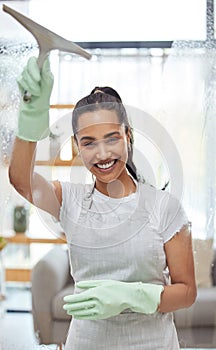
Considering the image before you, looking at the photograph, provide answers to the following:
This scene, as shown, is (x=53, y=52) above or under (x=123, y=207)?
above

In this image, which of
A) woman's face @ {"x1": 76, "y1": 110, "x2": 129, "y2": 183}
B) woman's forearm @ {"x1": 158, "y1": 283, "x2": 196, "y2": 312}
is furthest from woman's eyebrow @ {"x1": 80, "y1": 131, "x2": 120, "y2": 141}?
woman's forearm @ {"x1": 158, "y1": 283, "x2": 196, "y2": 312}

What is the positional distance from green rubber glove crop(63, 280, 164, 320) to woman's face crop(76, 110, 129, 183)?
180 mm

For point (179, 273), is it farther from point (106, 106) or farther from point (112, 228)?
point (106, 106)

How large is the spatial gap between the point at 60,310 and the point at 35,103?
386mm

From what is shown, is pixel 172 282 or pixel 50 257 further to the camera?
pixel 50 257

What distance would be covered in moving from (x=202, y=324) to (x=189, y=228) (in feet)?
0.68

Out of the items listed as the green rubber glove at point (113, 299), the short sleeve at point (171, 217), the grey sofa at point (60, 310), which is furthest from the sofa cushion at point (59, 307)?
the short sleeve at point (171, 217)

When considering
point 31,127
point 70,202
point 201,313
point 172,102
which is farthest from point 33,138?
point 201,313

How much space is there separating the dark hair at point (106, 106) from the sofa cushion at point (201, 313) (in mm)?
254

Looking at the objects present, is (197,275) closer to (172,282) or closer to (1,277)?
(172,282)

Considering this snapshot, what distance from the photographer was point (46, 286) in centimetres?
109

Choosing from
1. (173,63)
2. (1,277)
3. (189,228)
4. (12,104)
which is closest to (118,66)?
(173,63)

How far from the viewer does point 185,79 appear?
3.52ft

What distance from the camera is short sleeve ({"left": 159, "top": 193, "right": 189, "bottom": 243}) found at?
0.98 m
